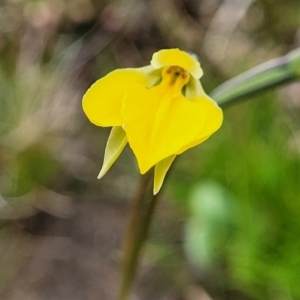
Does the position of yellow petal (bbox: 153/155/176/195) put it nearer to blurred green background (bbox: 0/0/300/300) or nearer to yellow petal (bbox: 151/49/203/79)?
yellow petal (bbox: 151/49/203/79)

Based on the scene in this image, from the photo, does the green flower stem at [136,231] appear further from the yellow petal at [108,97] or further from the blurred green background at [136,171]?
the blurred green background at [136,171]

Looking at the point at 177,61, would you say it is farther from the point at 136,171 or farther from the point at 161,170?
the point at 136,171

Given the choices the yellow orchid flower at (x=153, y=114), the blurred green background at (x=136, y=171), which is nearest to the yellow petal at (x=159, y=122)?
the yellow orchid flower at (x=153, y=114)

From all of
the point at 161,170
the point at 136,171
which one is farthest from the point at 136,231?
the point at 136,171

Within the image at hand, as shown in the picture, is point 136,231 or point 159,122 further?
point 136,231

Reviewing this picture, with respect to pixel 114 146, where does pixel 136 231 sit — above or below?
below

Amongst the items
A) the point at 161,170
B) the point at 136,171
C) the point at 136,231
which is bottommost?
the point at 136,171
